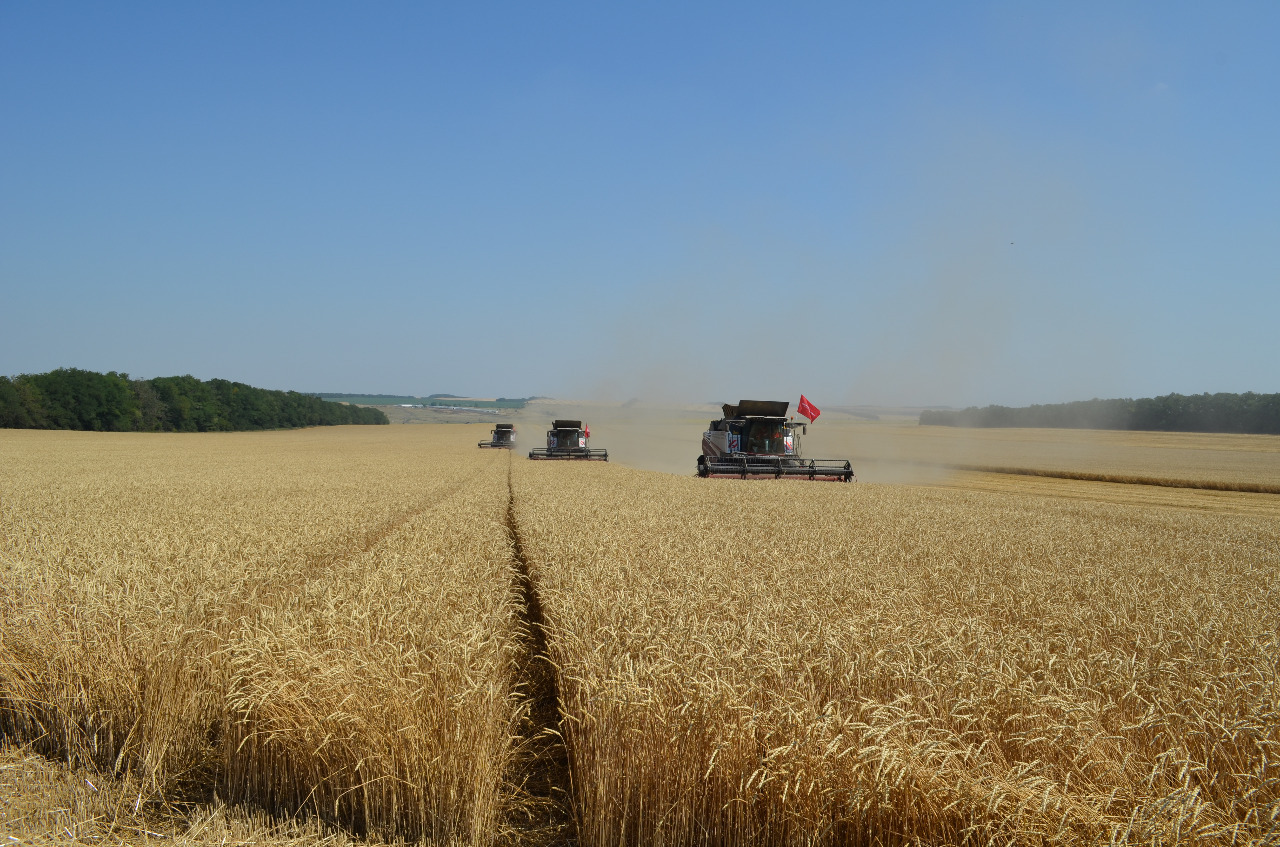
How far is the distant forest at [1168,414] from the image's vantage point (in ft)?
231

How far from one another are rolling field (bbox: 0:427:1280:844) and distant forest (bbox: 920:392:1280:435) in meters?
81.5

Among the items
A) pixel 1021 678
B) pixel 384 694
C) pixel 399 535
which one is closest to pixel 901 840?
pixel 1021 678

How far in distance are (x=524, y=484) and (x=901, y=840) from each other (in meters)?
17.0

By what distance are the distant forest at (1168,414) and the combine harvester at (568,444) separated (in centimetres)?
6577

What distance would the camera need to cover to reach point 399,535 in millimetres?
9734

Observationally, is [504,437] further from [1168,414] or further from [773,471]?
[1168,414]

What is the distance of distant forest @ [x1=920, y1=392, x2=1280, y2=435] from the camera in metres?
70.3

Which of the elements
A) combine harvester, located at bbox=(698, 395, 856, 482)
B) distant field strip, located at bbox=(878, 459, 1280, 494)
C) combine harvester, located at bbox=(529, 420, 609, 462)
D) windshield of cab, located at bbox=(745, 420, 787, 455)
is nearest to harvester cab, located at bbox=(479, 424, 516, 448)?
combine harvester, located at bbox=(529, 420, 609, 462)

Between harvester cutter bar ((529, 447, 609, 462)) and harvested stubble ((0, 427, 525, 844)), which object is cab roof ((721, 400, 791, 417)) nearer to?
harvester cutter bar ((529, 447, 609, 462))

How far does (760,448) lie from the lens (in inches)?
1134

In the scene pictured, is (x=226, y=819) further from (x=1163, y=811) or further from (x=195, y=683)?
(x=1163, y=811)

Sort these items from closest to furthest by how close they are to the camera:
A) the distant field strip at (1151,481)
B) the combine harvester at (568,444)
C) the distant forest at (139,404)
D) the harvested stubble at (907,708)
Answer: the harvested stubble at (907,708) → the distant field strip at (1151,481) → the combine harvester at (568,444) → the distant forest at (139,404)

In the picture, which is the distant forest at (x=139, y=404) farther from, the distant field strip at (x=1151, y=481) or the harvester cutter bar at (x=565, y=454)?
the distant field strip at (x=1151, y=481)

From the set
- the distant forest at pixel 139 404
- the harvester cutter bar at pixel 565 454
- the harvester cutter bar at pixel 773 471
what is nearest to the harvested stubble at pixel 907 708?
the harvester cutter bar at pixel 773 471
